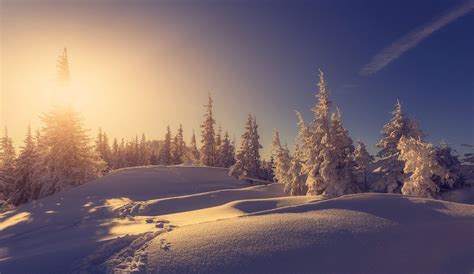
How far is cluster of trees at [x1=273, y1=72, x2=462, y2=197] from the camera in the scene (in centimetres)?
2259

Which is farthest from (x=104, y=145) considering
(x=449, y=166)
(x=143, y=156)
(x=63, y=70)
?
(x=449, y=166)

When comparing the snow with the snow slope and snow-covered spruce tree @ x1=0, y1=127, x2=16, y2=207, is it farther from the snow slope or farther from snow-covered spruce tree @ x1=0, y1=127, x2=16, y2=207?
snow-covered spruce tree @ x1=0, y1=127, x2=16, y2=207

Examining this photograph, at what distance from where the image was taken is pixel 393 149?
31516 mm

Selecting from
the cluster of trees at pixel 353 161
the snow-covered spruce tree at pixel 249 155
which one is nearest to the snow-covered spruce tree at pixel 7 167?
the snow-covered spruce tree at pixel 249 155

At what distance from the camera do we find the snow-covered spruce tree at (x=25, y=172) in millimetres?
40750

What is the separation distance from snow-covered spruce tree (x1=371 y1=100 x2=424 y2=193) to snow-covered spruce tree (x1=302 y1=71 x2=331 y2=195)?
6.90 meters

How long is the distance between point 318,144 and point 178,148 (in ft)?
162

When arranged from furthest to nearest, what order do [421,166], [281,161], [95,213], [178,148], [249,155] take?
[178,148]
[249,155]
[281,161]
[421,166]
[95,213]

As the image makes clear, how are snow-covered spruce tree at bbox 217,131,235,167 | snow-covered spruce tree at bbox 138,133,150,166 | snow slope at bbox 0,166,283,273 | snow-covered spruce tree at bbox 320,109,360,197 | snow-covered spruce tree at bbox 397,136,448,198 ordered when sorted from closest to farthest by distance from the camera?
snow slope at bbox 0,166,283,273
snow-covered spruce tree at bbox 397,136,448,198
snow-covered spruce tree at bbox 320,109,360,197
snow-covered spruce tree at bbox 217,131,235,167
snow-covered spruce tree at bbox 138,133,150,166

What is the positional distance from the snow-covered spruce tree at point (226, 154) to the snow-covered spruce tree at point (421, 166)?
38343 millimetres

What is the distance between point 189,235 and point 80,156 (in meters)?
28.7

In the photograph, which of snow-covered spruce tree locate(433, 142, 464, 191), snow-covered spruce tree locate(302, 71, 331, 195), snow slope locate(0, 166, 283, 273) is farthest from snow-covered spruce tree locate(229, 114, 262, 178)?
snow-covered spruce tree locate(433, 142, 464, 191)

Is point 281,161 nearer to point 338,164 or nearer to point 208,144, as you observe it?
point 338,164

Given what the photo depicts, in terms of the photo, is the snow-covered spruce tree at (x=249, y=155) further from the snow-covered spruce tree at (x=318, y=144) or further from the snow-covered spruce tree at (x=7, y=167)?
the snow-covered spruce tree at (x=7, y=167)
